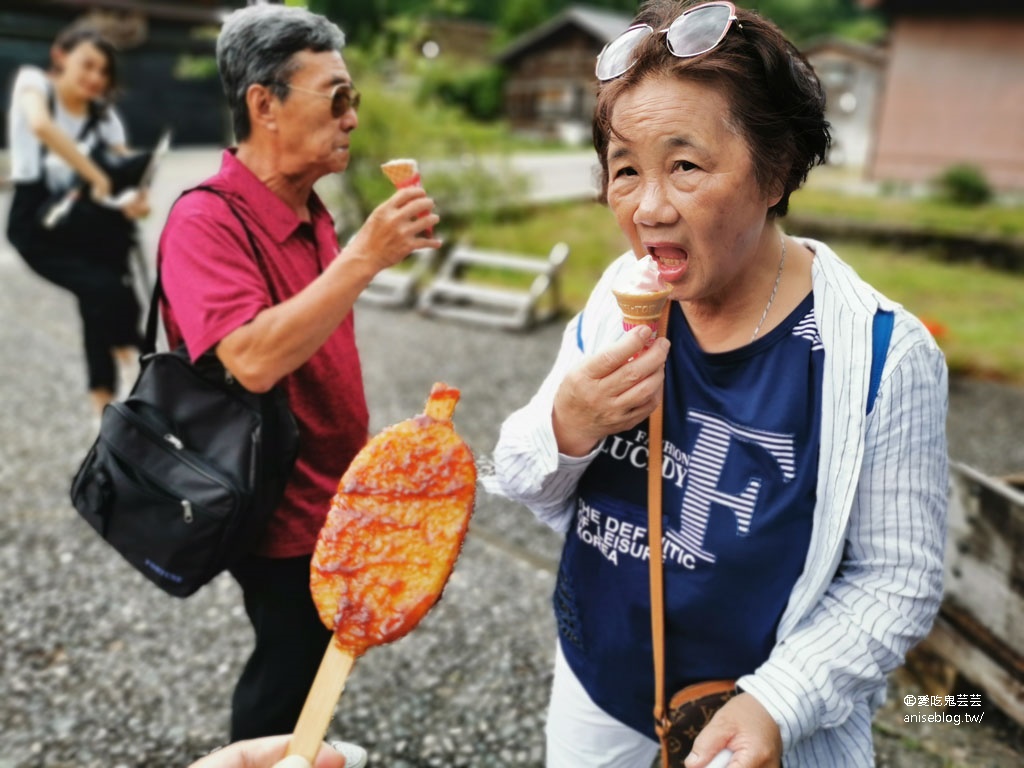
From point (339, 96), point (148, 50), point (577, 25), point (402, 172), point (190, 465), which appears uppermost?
point (577, 25)

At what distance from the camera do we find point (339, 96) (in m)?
1.91

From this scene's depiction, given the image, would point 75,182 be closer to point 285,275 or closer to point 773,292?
point 285,275

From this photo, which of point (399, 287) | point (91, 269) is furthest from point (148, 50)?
point (91, 269)

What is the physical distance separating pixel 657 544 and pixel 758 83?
81 centimetres

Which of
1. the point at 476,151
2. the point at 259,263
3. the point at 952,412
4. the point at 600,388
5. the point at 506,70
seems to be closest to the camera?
the point at 600,388

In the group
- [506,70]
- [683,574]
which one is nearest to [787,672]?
[683,574]

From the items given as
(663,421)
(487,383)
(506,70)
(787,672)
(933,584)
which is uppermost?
(506,70)

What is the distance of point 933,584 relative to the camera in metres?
1.35

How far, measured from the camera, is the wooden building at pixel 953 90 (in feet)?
54.0

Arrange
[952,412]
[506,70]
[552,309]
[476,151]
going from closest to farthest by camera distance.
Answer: [952,412], [552,309], [476,151], [506,70]

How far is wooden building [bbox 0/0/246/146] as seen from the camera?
21.2 metres

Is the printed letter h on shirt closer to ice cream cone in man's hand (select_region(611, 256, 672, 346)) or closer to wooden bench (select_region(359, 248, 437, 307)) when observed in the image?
ice cream cone in man's hand (select_region(611, 256, 672, 346))

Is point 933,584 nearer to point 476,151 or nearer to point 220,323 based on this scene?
point 220,323

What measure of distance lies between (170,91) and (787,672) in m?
28.0
